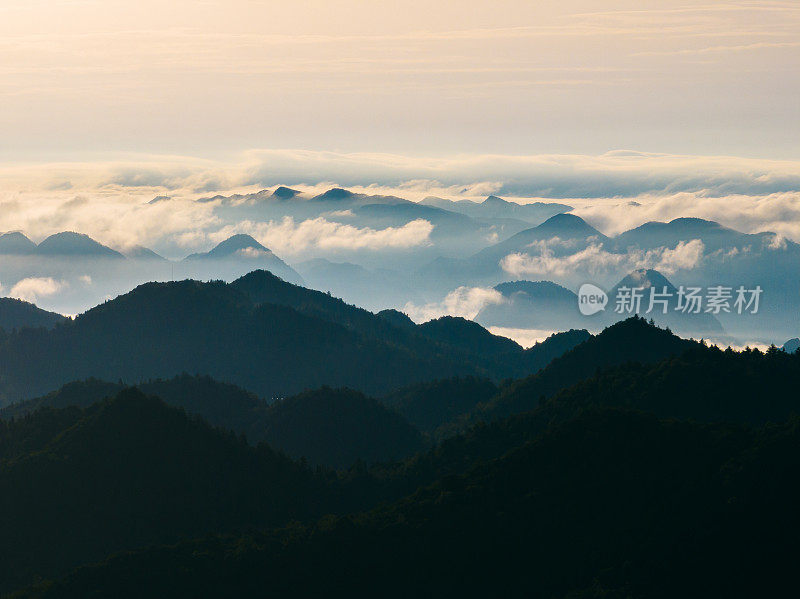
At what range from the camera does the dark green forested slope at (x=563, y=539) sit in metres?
121

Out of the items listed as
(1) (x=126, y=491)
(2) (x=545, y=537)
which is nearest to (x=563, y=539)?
(2) (x=545, y=537)

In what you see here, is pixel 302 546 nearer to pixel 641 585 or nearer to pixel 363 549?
pixel 363 549

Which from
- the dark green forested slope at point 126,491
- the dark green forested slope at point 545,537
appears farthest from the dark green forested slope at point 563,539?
the dark green forested slope at point 126,491

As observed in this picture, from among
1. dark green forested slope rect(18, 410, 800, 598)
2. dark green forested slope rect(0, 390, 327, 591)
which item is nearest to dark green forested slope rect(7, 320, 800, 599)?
dark green forested slope rect(18, 410, 800, 598)

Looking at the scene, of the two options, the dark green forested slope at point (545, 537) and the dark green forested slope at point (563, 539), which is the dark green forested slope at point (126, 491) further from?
the dark green forested slope at point (563, 539)

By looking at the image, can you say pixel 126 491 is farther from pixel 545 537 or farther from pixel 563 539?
pixel 563 539

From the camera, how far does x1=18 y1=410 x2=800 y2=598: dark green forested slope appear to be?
396ft

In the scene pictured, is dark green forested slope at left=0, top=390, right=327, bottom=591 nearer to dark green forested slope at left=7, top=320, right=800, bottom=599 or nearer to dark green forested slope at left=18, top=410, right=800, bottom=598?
dark green forested slope at left=7, top=320, right=800, bottom=599

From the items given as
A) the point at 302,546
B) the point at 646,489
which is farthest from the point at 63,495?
the point at 646,489

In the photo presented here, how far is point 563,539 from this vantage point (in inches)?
5276

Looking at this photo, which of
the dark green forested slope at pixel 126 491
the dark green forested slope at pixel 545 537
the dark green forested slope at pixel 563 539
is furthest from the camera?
the dark green forested slope at pixel 126 491

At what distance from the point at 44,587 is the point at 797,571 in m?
92.6

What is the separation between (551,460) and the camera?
14912cm

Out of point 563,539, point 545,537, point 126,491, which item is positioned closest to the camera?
point 563,539
